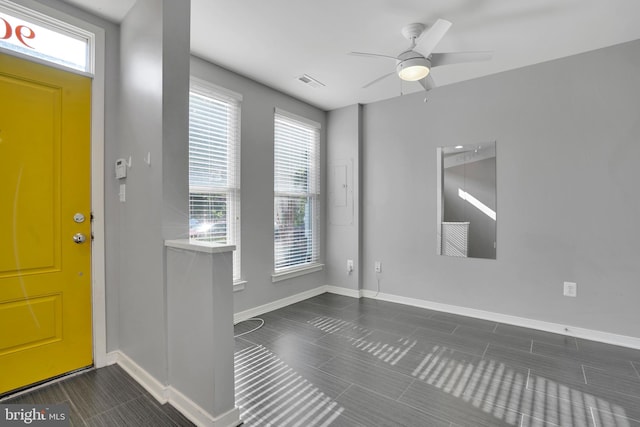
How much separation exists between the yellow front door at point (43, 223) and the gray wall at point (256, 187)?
4.44 ft

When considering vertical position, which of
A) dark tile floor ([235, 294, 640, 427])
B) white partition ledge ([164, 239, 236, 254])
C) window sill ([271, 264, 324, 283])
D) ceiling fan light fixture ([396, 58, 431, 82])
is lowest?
dark tile floor ([235, 294, 640, 427])

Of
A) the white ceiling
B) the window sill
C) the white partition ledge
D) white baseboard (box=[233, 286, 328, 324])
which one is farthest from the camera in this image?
the window sill

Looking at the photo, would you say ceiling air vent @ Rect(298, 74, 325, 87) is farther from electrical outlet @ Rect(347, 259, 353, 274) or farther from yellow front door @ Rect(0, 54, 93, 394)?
electrical outlet @ Rect(347, 259, 353, 274)

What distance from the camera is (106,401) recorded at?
6.09 feet

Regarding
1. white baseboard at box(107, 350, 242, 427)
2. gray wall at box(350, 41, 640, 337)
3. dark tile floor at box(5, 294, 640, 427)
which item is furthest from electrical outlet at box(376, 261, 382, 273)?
white baseboard at box(107, 350, 242, 427)

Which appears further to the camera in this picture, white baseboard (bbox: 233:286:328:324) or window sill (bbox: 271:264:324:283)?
window sill (bbox: 271:264:324:283)

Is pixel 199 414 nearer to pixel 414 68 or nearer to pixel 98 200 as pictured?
pixel 98 200

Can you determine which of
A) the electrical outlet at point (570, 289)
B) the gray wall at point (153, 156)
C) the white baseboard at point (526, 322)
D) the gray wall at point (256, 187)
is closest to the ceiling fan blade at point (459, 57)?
the gray wall at point (153, 156)

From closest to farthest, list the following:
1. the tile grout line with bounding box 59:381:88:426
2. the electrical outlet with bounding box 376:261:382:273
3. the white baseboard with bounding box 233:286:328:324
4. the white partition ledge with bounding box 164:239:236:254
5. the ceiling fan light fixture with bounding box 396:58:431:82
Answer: the white partition ledge with bounding box 164:239:236:254 → the tile grout line with bounding box 59:381:88:426 → the ceiling fan light fixture with bounding box 396:58:431:82 → the white baseboard with bounding box 233:286:328:324 → the electrical outlet with bounding box 376:261:382:273

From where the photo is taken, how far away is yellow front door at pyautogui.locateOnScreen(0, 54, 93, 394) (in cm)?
188

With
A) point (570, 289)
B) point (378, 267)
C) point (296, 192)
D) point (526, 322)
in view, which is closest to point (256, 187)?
point (296, 192)

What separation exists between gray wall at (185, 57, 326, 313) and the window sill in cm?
7

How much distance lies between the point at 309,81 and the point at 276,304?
8.69ft

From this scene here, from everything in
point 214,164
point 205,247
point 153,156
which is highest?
point 214,164
